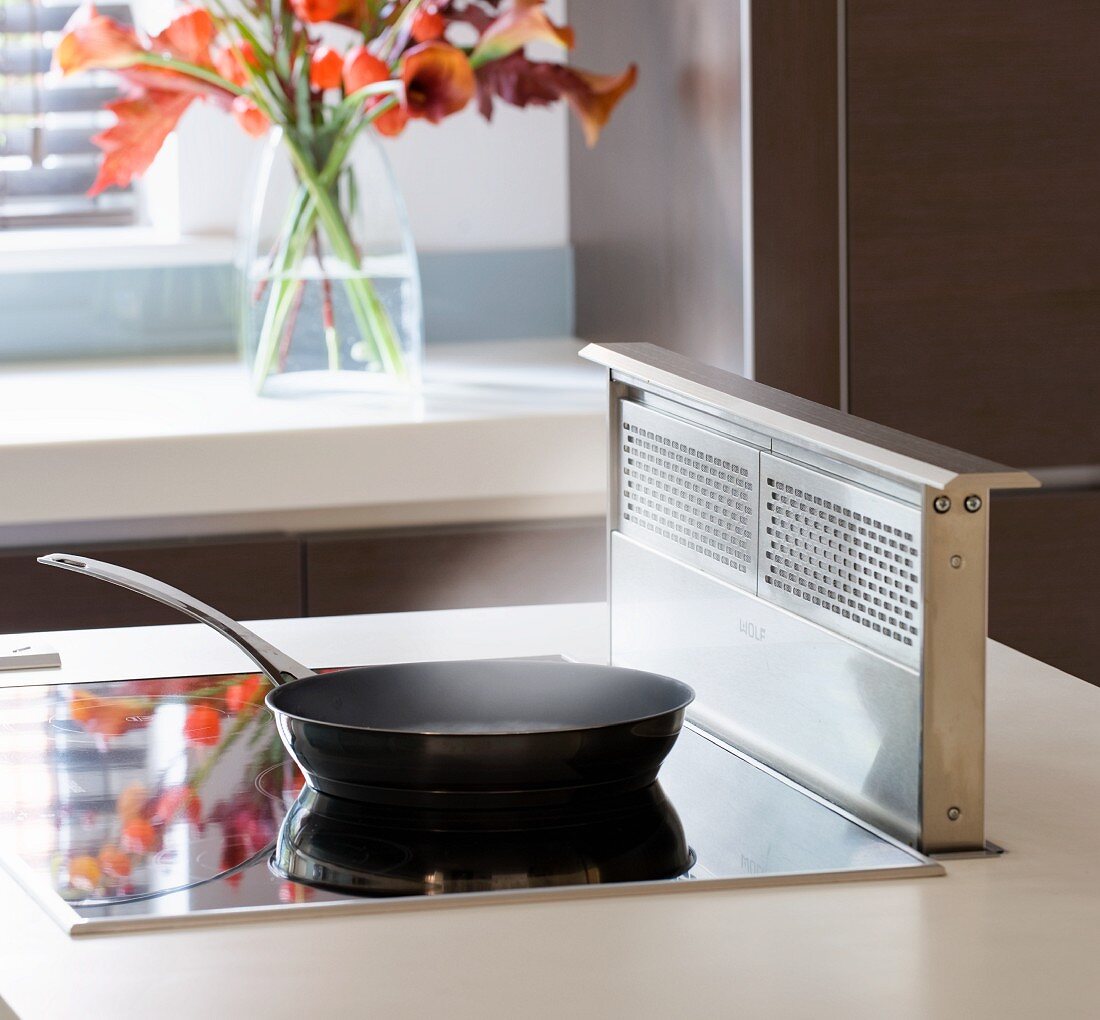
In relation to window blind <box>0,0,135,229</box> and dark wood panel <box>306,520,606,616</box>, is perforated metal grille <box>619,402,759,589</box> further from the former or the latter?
window blind <box>0,0,135,229</box>

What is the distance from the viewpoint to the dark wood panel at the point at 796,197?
6.36ft

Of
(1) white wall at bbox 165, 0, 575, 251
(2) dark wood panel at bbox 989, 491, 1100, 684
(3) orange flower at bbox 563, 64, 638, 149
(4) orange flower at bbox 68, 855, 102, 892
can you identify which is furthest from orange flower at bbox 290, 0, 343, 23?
(4) orange flower at bbox 68, 855, 102, 892

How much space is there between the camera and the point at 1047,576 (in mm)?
2072

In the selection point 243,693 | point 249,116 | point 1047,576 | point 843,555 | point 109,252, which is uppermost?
point 249,116

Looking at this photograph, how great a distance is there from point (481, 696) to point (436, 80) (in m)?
1.18

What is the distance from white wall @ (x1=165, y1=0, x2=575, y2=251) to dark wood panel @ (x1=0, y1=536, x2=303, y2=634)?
793 millimetres

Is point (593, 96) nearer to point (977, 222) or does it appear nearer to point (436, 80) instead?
point (436, 80)

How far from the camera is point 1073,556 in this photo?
2.08 meters

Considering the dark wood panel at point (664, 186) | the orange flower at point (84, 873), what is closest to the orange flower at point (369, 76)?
the dark wood panel at point (664, 186)

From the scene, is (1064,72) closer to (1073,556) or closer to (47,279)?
(1073,556)

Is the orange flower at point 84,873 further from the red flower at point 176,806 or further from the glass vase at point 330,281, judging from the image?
the glass vase at point 330,281

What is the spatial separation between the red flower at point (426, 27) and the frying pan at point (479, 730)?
121 centimetres

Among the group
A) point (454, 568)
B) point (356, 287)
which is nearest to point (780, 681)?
point (454, 568)

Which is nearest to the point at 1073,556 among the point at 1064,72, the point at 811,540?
the point at 1064,72
